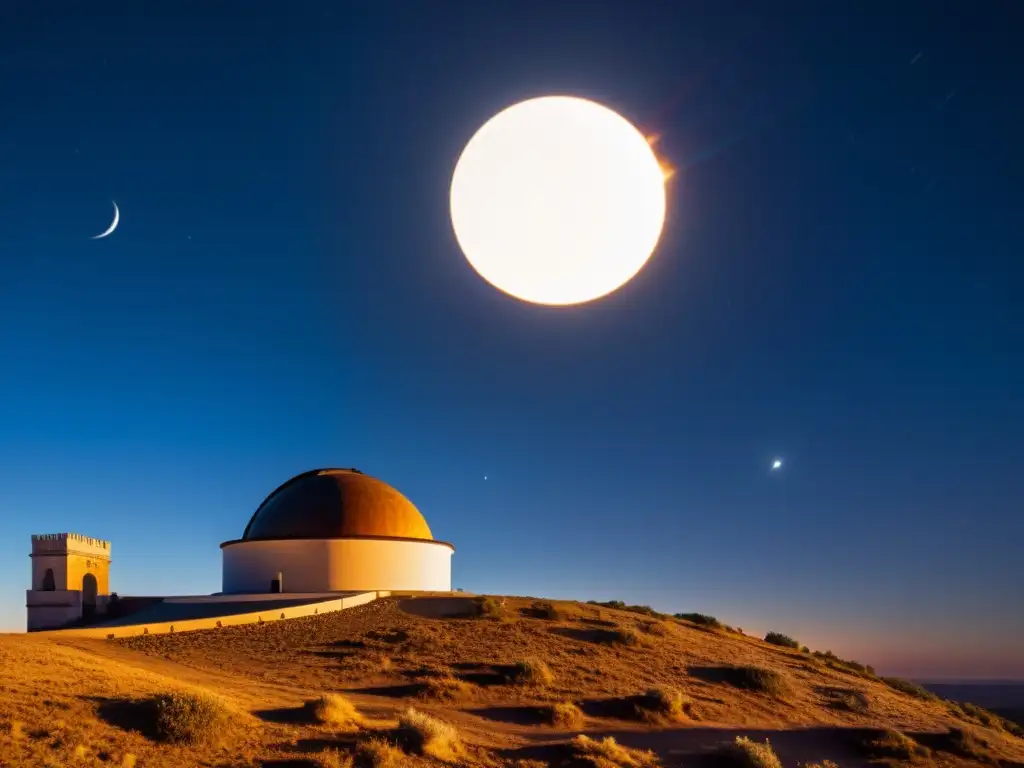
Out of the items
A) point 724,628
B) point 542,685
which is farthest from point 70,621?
point 724,628

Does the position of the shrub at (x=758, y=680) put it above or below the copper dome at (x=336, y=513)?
below

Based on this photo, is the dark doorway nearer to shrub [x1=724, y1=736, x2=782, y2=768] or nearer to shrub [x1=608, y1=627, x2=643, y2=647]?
shrub [x1=608, y1=627, x2=643, y2=647]

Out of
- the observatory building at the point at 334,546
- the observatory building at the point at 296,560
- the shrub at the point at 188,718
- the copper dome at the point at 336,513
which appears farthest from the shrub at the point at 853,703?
the copper dome at the point at 336,513

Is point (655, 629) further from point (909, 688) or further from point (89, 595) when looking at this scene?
point (89, 595)

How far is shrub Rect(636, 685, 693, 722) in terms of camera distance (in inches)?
741

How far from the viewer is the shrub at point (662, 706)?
61.8 ft

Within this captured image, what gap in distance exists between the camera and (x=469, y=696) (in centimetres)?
1928

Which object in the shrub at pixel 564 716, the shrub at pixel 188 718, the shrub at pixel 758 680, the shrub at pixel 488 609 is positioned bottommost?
the shrub at pixel 758 680

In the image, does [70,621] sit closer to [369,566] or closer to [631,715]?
[369,566]

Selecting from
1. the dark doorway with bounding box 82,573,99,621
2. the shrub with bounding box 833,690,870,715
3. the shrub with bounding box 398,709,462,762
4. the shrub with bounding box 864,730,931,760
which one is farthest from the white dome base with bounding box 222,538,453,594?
the shrub with bounding box 398,709,462,762

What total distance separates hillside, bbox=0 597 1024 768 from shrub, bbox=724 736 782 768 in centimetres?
6

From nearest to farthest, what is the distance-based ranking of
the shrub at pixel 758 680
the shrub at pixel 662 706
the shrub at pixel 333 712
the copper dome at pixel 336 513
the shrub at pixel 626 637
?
1. the shrub at pixel 333 712
2. the shrub at pixel 662 706
3. the shrub at pixel 758 680
4. the shrub at pixel 626 637
5. the copper dome at pixel 336 513

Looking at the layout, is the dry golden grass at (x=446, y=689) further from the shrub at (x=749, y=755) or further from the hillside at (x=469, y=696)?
the shrub at (x=749, y=755)

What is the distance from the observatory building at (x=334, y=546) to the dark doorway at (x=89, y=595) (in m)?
6.32
